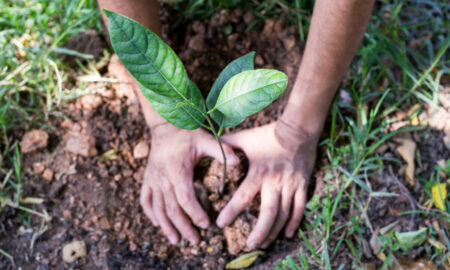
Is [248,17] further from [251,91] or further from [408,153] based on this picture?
[251,91]

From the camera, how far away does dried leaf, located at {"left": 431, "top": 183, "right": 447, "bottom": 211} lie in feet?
4.81

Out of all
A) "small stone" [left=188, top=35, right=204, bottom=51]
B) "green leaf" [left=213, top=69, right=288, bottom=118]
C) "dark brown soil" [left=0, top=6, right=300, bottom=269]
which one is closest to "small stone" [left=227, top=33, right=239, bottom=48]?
"dark brown soil" [left=0, top=6, right=300, bottom=269]

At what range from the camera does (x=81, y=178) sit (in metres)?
1.67

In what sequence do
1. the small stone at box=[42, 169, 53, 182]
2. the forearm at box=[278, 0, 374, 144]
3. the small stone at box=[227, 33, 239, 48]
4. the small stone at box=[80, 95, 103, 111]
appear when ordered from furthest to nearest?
the small stone at box=[227, 33, 239, 48] < the small stone at box=[80, 95, 103, 111] < the small stone at box=[42, 169, 53, 182] < the forearm at box=[278, 0, 374, 144]

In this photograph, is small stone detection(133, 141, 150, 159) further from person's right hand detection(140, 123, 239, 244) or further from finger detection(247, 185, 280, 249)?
finger detection(247, 185, 280, 249)

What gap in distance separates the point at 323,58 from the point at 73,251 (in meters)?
1.13

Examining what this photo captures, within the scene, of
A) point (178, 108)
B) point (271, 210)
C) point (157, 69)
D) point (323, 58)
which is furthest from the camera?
point (271, 210)

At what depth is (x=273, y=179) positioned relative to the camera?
1533 mm

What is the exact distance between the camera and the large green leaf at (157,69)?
879 millimetres

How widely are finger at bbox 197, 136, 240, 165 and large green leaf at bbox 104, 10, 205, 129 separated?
0.42 metres

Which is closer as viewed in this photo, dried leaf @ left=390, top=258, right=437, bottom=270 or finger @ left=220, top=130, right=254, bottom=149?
dried leaf @ left=390, top=258, right=437, bottom=270

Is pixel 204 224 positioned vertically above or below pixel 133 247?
above

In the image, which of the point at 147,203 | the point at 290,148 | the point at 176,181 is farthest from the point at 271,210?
the point at 147,203

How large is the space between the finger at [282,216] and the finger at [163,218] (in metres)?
0.33
